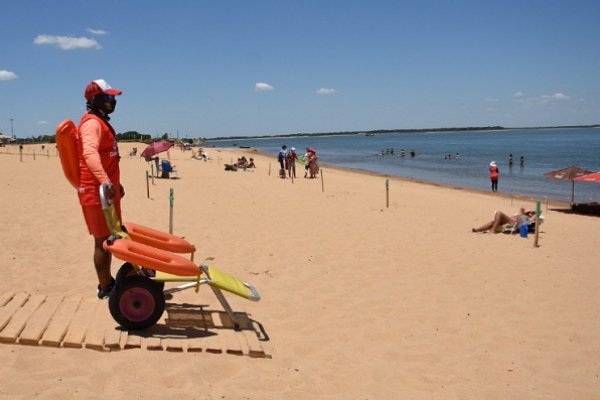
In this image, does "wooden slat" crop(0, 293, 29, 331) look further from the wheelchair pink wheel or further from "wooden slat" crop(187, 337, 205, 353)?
"wooden slat" crop(187, 337, 205, 353)

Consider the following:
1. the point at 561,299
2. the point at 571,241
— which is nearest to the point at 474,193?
the point at 571,241

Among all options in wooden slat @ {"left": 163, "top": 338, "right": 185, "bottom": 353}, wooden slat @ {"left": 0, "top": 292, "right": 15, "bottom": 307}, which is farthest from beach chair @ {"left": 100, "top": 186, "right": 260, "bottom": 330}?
wooden slat @ {"left": 0, "top": 292, "right": 15, "bottom": 307}

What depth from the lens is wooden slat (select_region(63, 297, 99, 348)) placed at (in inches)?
152

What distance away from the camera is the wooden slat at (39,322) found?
384 cm

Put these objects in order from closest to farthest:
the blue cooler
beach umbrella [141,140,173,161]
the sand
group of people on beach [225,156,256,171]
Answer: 1. the sand
2. the blue cooler
3. beach umbrella [141,140,173,161]
4. group of people on beach [225,156,256,171]

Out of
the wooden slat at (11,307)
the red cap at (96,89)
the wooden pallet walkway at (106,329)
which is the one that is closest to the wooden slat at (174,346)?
the wooden pallet walkway at (106,329)

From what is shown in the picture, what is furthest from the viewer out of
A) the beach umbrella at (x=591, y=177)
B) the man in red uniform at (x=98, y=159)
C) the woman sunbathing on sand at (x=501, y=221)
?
the beach umbrella at (x=591, y=177)

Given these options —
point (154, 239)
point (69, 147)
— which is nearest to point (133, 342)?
point (154, 239)

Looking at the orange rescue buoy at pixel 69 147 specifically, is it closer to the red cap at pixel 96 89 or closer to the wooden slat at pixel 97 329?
the red cap at pixel 96 89

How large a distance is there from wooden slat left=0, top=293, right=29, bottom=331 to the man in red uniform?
72cm

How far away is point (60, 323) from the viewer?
13.7 ft

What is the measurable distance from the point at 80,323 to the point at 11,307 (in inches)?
28.3

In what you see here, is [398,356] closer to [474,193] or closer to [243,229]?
[243,229]

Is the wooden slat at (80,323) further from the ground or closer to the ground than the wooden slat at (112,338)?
further from the ground
